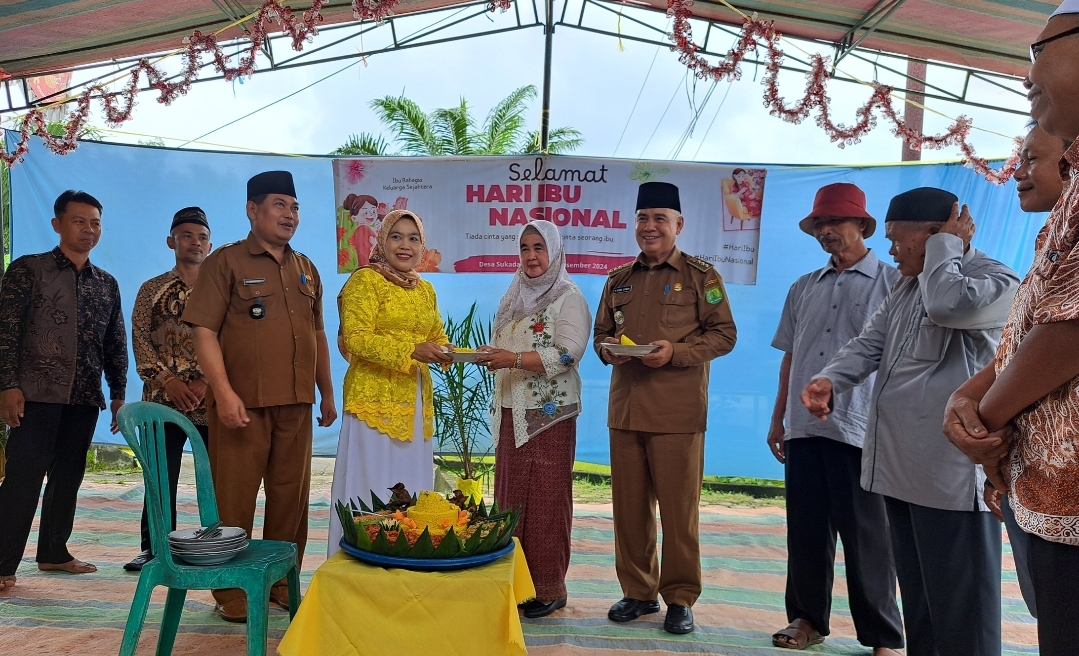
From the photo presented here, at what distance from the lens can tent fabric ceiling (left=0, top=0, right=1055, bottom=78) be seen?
4479 millimetres

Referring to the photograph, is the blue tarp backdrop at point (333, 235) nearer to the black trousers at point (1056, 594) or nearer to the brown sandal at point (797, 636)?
the brown sandal at point (797, 636)

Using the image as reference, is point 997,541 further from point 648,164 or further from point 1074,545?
point 648,164

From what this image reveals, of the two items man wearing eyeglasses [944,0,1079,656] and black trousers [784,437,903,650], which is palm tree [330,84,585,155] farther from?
man wearing eyeglasses [944,0,1079,656]

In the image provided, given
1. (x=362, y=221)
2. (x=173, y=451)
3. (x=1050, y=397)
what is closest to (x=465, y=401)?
(x=362, y=221)

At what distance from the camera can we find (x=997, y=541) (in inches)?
101

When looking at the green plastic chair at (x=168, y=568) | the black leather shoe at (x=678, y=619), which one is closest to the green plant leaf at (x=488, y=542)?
the green plastic chair at (x=168, y=568)

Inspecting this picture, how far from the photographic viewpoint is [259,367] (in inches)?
137

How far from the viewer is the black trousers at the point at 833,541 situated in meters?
3.27

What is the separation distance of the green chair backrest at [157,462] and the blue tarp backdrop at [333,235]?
359cm

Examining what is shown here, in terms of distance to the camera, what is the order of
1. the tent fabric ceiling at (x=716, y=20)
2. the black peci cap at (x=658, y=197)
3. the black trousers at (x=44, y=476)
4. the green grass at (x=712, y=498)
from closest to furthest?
the black peci cap at (x=658, y=197)
the black trousers at (x=44, y=476)
the tent fabric ceiling at (x=716, y=20)
the green grass at (x=712, y=498)

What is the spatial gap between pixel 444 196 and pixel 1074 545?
523 centimetres

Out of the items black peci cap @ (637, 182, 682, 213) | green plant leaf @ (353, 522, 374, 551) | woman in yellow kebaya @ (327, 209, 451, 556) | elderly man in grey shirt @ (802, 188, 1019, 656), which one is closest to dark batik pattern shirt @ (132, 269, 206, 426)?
woman in yellow kebaya @ (327, 209, 451, 556)

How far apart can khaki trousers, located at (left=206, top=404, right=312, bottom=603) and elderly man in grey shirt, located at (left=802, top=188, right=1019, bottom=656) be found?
212cm

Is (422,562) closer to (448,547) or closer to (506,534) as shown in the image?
(448,547)
